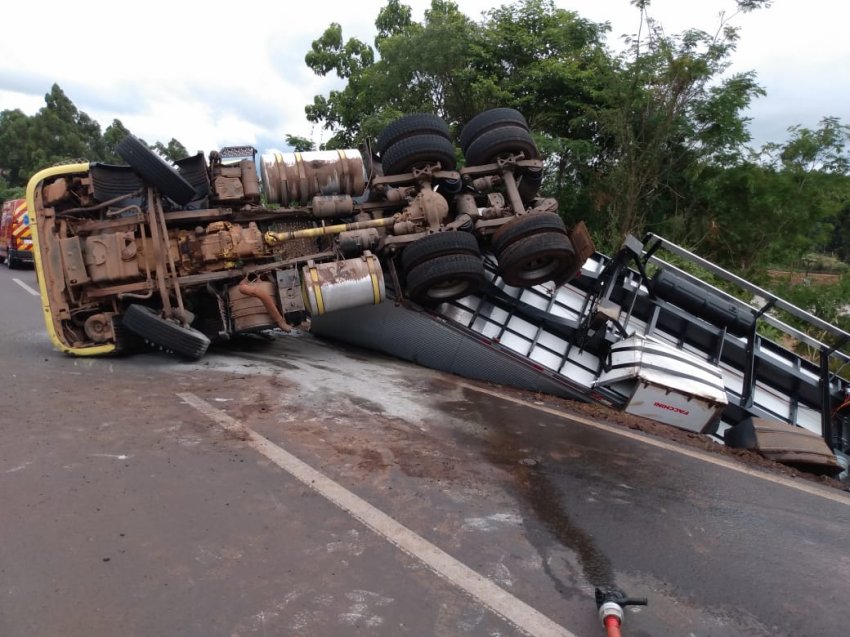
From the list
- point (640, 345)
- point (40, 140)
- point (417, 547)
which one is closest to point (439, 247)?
point (640, 345)

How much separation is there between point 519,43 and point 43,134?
4341 cm

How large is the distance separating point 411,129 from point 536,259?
190 centimetres

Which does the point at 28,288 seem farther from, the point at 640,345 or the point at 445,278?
the point at 640,345

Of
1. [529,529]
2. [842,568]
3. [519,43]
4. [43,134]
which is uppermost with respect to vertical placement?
[43,134]

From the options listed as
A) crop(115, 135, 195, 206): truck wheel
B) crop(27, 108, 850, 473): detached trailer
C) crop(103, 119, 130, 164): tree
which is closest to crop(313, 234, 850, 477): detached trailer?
crop(27, 108, 850, 473): detached trailer

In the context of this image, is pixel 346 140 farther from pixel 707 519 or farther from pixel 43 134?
pixel 43 134

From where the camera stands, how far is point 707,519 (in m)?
3.10

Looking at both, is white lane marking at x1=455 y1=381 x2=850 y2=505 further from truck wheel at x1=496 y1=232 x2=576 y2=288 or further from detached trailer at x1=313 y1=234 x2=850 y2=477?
truck wheel at x1=496 y1=232 x2=576 y2=288

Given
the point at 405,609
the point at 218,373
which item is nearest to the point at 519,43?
the point at 218,373

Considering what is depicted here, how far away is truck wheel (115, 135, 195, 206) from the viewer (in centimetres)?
515

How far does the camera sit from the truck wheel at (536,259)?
18.5 ft

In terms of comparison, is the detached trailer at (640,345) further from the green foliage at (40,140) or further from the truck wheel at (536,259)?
the green foliage at (40,140)

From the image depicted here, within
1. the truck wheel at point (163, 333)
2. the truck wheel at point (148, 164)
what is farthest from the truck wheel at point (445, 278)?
the truck wheel at point (148, 164)

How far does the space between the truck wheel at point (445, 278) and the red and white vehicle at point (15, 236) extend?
452 inches
